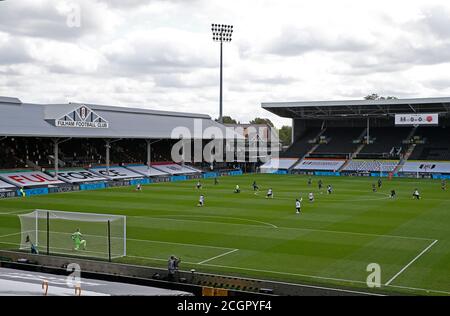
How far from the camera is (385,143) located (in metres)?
86.9

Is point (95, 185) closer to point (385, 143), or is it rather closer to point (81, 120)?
point (81, 120)

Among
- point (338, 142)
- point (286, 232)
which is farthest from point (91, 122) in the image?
point (338, 142)

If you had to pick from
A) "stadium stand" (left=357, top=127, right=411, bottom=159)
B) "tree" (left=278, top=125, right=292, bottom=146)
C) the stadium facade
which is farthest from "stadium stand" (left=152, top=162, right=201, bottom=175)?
"tree" (left=278, top=125, right=292, bottom=146)

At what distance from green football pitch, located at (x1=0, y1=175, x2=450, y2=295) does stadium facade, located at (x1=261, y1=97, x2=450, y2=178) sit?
25.1 metres

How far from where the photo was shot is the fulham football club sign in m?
60.0

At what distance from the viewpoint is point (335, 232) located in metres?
30.4

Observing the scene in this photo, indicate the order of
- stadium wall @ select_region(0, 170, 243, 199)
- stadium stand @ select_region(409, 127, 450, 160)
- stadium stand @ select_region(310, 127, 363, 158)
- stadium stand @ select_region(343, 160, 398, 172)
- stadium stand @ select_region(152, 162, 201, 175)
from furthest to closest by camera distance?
stadium stand @ select_region(310, 127, 363, 158), stadium stand @ select_region(409, 127, 450, 160), stadium stand @ select_region(343, 160, 398, 172), stadium stand @ select_region(152, 162, 201, 175), stadium wall @ select_region(0, 170, 243, 199)

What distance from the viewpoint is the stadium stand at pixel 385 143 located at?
8381 cm

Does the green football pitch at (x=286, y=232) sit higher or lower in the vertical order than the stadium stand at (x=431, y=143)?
lower

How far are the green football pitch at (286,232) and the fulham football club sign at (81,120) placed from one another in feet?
37.4

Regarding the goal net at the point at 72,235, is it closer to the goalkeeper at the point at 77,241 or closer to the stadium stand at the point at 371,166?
the goalkeeper at the point at 77,241

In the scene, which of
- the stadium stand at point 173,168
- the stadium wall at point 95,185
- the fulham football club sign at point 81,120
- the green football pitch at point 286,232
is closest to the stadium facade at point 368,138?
the stadium stand at point 173,168

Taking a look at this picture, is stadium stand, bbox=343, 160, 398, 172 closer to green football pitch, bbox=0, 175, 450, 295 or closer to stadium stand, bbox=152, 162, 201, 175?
stadium stand, bbox=152, 162, 201, 175
